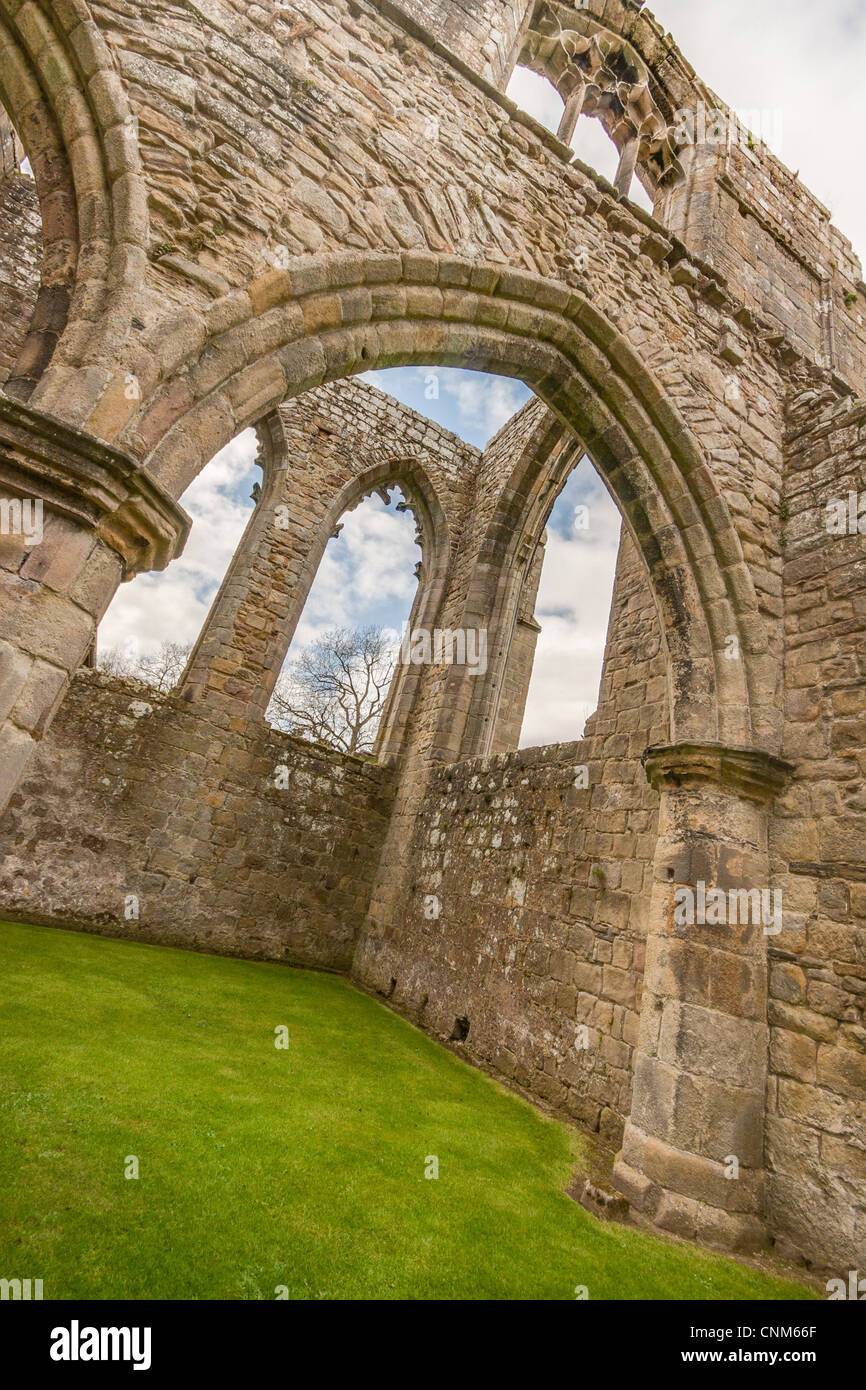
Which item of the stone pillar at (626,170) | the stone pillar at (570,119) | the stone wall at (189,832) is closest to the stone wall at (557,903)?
the stone wall at (189,832)

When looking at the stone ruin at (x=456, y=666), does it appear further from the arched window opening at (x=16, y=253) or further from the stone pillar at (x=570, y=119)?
the stone pillar at (x=570, y=119)

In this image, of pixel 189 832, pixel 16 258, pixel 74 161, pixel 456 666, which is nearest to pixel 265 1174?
pixel 74 161

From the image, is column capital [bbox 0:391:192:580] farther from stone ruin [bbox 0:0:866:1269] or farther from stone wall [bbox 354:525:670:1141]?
stone wall [bbox 354:525:670:1141]

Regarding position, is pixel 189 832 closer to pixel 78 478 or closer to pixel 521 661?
pixel 521 661

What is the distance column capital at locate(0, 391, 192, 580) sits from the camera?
2357mm

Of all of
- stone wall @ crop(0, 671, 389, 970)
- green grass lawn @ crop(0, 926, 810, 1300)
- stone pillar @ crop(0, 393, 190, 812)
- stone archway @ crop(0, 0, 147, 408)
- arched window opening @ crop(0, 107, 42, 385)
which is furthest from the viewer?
arched window opening @ crop(0, 107, 42, 385)

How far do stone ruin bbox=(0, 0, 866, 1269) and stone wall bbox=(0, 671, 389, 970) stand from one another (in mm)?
39

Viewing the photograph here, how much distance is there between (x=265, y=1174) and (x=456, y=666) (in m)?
5.87

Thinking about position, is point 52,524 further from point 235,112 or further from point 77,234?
point 235,112

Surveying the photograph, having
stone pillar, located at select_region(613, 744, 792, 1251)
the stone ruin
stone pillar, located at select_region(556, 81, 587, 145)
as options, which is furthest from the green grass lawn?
stone pillar, located at select_region(556, 81, 587, 145)

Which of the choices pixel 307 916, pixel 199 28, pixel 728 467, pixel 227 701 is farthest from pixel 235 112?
pixel 307 916

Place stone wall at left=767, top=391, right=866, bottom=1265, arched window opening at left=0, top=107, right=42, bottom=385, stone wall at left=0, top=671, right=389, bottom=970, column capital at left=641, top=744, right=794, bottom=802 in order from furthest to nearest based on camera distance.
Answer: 1. arched window opening at left=0, top=107, right=42, bottom=385
2. stone wall at left=0, top=671, right=389, bottom=970
3. column capital at left=641, top=744, right=794, bottom=802
4. stone wall at left=767, top=391, right=866, bottom=1265

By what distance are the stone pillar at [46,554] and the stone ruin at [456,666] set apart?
14 millimetres

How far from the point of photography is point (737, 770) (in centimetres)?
370
